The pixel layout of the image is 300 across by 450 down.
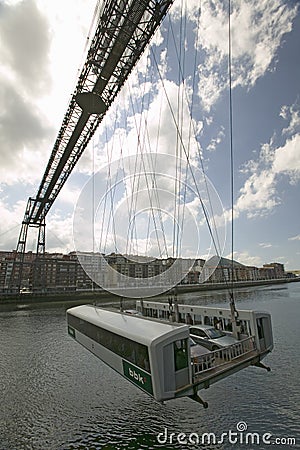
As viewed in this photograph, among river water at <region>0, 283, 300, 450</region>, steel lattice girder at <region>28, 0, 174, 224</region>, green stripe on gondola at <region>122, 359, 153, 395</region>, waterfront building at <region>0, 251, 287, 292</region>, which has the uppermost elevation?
steel lattice girder at <region>28, 0, 174, 224</region>

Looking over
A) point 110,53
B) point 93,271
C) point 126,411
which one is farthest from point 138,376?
point 93,271

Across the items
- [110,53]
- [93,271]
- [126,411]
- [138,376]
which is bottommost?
[126,411]

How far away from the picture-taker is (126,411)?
7.24 meters

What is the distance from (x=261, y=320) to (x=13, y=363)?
1083 cm

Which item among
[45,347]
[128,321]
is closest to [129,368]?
[128,321]

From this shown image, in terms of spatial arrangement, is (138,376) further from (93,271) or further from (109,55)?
(93,271)

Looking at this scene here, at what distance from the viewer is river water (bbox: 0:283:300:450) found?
6020 mm

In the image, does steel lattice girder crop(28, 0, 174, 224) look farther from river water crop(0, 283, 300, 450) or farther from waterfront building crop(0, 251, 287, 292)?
waterfront building crop(0, 251, 287, 292)

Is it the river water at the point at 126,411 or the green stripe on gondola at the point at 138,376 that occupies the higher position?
the green stripe on gondola at the point at 138,376

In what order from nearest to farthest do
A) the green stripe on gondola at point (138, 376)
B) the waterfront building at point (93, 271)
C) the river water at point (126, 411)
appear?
the green stripe on gondola at point (138, 376), the river water at point (126, 411), the waterfront building at point (93, 271)

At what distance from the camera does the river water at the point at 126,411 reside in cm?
602

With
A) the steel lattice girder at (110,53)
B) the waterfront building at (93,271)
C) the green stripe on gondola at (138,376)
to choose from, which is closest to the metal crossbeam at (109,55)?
the steel lattice girder at (110,53)

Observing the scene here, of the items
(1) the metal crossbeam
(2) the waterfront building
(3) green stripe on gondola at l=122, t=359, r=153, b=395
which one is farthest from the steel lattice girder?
(2) the waterfront building

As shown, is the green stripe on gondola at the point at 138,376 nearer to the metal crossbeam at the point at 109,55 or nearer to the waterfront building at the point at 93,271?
the metal crossbeam at the point at 109,55
